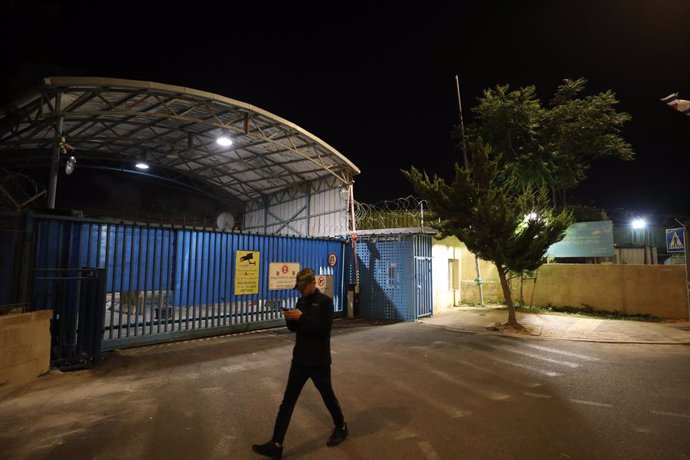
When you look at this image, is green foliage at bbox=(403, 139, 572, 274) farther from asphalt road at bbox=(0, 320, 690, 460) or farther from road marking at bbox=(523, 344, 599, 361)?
asphalt road at bbox=(0, 320, 690, 460)

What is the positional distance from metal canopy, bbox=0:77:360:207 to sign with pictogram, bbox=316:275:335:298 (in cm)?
558

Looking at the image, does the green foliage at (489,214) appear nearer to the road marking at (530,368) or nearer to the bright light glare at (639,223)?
the road marking at (530,368)

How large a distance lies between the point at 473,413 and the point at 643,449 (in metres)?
1.64

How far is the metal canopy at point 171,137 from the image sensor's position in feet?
35.8

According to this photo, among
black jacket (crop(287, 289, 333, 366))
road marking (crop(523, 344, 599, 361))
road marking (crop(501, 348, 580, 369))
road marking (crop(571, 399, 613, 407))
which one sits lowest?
road marking (crop(523, 344, 599, 361))

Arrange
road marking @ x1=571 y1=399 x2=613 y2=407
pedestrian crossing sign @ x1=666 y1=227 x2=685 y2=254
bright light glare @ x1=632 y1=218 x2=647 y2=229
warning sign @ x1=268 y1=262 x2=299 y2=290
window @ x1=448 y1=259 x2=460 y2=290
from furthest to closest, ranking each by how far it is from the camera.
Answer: bright light glare @ x1=632 y1=218 x2=647 y2=229 → window @ x1=448 y1=259 x2=460 y2=290 → pedestrian crossing sign @ x1=666 y1=227 x2=685 y2=254 → warning sign @ x1=268 y1=262 x2=299 y2=290 → road marking @ x1=571 y1=399 x2=613 y2=407

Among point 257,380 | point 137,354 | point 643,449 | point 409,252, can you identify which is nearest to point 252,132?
point 409,252

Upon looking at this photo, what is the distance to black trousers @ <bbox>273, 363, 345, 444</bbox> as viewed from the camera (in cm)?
356

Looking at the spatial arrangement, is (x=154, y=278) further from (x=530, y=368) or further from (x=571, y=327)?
(x=571, y=327)

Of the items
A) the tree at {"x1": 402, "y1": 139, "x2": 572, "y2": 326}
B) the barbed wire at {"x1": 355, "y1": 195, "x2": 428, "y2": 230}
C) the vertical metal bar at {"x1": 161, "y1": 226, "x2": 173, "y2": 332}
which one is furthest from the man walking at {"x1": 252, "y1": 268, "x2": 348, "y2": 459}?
the barbed wire at {"x1": 355, "y1": 195, "x2": 428, "y2": 230}

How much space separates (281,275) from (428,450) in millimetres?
7815

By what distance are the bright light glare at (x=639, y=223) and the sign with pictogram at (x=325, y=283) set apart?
643 inches

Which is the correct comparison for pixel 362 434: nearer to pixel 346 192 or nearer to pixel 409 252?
pixel 409 252

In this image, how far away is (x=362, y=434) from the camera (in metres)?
4.12
